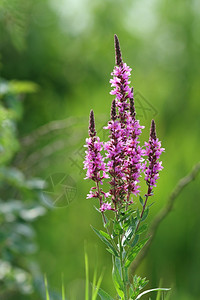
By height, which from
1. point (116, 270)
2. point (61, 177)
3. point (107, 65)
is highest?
point (107, 65)

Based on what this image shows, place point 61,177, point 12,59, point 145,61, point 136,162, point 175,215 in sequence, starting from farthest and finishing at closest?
point 145,61
point 12,59
point 175,215
point 61,177
point 136,162

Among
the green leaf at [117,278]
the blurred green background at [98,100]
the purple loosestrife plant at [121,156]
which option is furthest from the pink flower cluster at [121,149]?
the blurred green background at [98,100]

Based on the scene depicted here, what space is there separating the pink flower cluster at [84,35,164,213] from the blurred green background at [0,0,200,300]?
4.15ft

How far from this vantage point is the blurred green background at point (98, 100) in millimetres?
2852

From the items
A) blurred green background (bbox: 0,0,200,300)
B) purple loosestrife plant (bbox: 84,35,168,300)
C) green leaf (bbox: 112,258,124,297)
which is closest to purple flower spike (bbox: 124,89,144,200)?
purple loosestrife plant (bbox: 84,35,168,300)

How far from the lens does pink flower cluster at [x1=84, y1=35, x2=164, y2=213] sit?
0.86 m

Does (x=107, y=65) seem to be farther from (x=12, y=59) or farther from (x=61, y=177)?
(x=61, y=177)

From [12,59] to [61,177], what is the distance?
2120 millimetres

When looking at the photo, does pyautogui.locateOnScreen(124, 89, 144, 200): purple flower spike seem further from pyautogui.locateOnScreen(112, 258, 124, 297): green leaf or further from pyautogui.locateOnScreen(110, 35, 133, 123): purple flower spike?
pyautogui.locateOnScreen(112, 258, 124, 297): green leaf

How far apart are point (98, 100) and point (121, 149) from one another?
248cm

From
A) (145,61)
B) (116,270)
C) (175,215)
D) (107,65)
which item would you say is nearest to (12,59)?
(107,65)

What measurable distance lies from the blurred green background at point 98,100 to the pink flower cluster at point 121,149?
126 cm

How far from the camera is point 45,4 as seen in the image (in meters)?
3.62

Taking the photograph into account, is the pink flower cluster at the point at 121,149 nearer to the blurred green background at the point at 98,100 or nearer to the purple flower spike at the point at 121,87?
the purple flower spike at the point at 121,87
